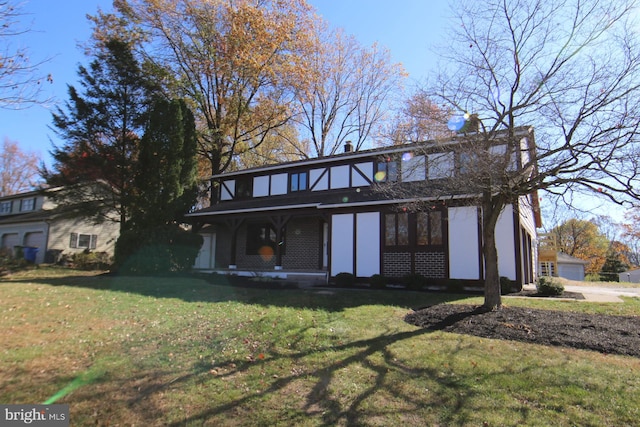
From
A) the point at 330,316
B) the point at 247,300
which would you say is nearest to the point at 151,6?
the point at 247,300

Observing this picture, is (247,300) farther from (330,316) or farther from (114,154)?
(114,154)

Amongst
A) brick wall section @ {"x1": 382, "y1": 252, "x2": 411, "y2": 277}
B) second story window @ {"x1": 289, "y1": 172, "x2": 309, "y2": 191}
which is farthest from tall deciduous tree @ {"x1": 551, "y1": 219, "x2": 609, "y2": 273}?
brick wall section @ {"x1": 382, "y1": 252, "x2": 411, "y2": 277}

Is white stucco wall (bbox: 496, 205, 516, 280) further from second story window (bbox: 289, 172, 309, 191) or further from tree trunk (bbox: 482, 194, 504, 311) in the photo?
second story window (bbox: 289, 172, 309, 191)

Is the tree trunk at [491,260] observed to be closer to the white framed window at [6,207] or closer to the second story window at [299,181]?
the second story window at [299,181]

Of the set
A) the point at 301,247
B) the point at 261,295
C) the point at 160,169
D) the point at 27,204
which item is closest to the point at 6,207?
the point at 27,204

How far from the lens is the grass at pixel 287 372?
151 inches

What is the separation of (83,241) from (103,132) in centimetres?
916

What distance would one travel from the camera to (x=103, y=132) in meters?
20.5

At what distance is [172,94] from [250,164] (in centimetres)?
783

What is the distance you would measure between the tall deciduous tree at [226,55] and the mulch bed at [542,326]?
19.2 metres

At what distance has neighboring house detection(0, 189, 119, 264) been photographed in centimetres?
2341

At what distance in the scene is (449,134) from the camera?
892 cm

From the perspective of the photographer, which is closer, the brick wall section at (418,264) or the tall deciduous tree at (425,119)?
the tall deciduous tree at (425,119)

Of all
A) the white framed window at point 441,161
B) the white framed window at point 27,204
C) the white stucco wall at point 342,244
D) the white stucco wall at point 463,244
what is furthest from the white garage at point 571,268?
the white framed window at point 27,204
